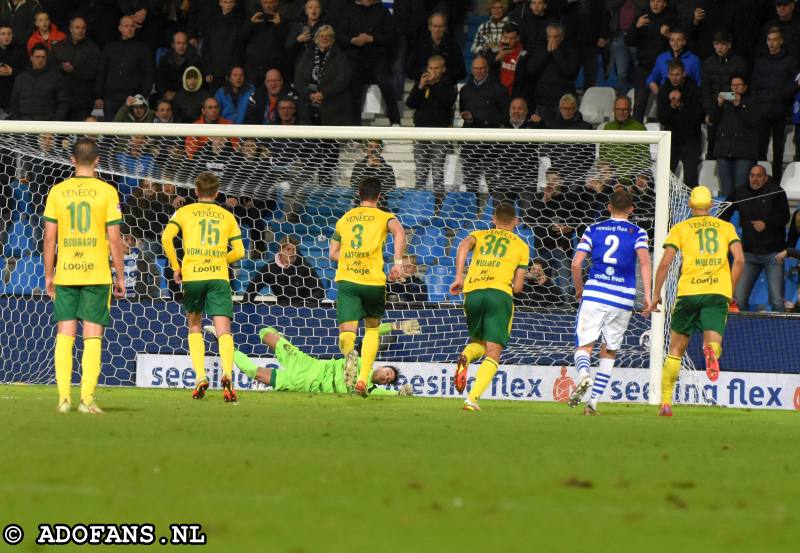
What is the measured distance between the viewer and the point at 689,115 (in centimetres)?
1731

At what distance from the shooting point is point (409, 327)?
15.6 m

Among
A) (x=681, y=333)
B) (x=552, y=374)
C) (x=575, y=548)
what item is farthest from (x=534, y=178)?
(x=575, y=548)

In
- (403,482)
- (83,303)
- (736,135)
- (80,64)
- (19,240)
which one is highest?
(80,64)

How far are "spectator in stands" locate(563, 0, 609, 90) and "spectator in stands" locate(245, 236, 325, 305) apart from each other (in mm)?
4930

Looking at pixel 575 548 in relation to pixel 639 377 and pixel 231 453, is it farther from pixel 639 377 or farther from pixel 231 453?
pixel 639 377

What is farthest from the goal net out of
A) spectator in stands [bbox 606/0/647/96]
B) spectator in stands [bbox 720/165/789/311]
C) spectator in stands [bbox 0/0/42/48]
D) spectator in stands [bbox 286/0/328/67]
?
spectator in stands [bbox 0/0/42/48]

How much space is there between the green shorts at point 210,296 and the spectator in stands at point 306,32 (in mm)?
6852

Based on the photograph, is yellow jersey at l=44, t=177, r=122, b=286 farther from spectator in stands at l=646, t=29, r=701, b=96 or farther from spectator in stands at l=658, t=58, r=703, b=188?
spectator in stands at l=646, t=29, r=701, b=96

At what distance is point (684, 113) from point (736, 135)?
0.72 m

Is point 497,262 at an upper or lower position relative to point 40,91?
lower

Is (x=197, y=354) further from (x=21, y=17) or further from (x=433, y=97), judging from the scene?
(x=21, y=17)

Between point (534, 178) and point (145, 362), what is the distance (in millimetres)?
5109

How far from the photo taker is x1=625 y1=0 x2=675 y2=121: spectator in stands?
18.2 metres

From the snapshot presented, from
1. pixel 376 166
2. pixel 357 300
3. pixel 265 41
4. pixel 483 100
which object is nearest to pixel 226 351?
pixel 357 300
